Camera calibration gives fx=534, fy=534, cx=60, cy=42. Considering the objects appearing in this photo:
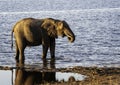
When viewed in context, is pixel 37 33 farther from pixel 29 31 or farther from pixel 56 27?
pixel 56 27

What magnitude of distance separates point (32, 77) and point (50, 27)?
17.3 ft

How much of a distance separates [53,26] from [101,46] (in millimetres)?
7509

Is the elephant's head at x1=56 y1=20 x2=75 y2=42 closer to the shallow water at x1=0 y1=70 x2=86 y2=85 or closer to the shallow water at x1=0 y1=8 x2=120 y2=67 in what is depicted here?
the shallow water at x1=0 y1=8 x2=120 y2=67

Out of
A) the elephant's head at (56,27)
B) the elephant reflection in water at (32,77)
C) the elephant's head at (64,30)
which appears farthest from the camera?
the elephant's head at (56,27)

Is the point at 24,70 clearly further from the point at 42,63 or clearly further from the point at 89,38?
the point at 89,38

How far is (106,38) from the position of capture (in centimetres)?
3519

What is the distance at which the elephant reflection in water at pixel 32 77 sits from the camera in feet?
58.9

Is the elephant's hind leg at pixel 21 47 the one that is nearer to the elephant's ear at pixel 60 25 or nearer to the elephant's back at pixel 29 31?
the elephant's back at pixel 29 31

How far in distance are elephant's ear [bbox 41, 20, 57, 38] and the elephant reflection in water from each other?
12.5 feet

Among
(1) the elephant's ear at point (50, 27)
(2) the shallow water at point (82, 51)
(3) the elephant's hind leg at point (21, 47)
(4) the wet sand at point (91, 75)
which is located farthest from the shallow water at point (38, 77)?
(1) the elephant's ear at point (50, 27)

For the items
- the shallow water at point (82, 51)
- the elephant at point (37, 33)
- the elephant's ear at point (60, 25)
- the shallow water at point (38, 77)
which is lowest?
the shallow water at point (82, 51)

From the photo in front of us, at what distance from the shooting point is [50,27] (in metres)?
23.4

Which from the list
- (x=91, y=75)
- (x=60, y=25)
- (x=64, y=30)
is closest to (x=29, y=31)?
(x=60, y=25)

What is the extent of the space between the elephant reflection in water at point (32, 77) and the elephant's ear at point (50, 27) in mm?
3796
